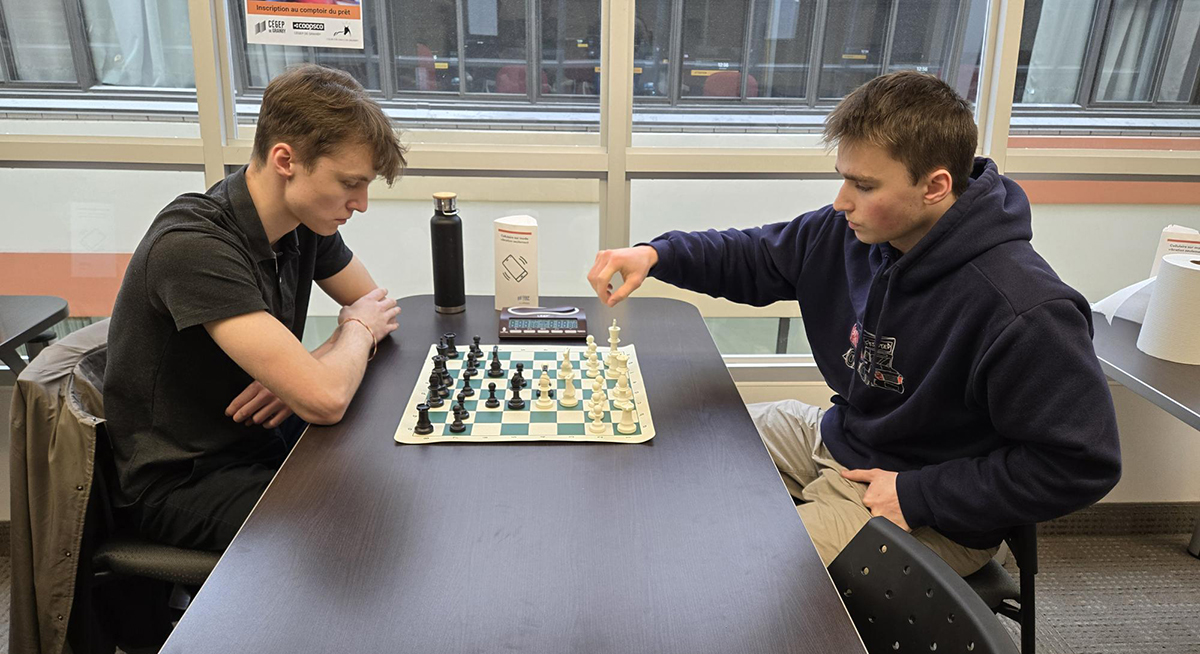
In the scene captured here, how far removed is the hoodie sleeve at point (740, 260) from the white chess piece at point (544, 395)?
48cm

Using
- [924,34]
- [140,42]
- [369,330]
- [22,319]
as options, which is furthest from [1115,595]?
[140,42]

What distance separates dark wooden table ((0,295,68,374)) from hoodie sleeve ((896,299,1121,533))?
1.91 metres

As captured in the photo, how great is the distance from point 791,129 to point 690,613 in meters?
1.89

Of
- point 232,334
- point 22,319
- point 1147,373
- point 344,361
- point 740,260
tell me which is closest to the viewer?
point 232,334

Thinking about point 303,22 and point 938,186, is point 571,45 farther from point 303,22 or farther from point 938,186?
point 938,186

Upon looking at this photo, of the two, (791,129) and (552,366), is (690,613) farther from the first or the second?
(791,129)

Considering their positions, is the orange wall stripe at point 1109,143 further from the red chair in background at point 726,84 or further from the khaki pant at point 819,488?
the khaki pant at point 819,488

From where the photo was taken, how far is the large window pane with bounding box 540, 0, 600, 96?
229 centimetres

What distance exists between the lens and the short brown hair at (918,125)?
1313 millimetres

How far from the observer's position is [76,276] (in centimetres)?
246

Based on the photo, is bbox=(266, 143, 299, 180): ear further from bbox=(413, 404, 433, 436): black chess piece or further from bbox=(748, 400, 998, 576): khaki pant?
bbox=(748, 400, 998, 576): khaki pant

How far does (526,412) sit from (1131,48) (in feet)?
7.43

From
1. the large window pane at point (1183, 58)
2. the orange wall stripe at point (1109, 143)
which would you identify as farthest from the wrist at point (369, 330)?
the large window pane at point (1183, 58)

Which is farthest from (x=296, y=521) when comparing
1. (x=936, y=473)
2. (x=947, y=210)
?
(x=947, y=210)
